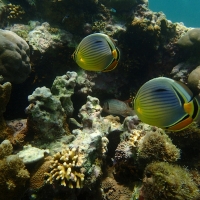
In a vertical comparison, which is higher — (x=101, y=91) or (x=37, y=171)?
(x=37, y=171)

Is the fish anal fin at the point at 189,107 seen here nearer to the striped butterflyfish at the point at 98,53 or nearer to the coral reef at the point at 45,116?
the striped butterflyfish at the point at 98,53

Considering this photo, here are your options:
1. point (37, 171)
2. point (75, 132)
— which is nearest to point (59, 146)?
point (75, 132)

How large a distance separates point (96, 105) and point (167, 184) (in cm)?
259

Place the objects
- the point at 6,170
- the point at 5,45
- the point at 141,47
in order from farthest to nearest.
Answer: the point at 141,47
the point at 5,45
the point at 6,170

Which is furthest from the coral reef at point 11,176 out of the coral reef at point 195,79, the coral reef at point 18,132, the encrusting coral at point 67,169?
the coral reef at point 195,79

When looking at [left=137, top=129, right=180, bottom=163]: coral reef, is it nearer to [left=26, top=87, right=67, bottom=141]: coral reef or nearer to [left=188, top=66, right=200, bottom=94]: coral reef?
[left=26, top=87, right=67, bottom=141]: coral reef

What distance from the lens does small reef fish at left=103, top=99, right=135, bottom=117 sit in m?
6.02

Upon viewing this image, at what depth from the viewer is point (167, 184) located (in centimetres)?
309

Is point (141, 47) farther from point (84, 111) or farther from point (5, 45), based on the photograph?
point (5, 45)

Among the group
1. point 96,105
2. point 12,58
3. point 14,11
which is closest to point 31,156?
point 96,105

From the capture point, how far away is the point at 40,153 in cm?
362

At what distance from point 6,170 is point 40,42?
3.97m

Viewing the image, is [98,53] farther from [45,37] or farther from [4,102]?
[45,37]

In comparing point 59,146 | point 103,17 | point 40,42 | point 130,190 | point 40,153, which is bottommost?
point 130,190
